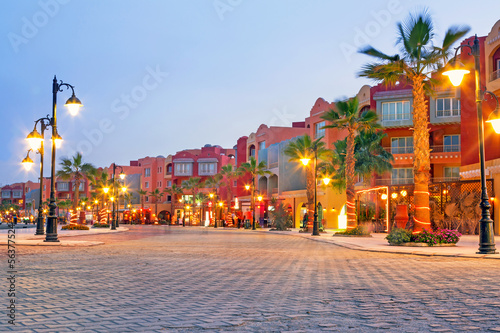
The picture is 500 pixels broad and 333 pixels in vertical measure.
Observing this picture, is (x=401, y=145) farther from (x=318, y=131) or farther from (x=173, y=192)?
(x=173, y=192)

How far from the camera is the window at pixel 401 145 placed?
53.0 metres

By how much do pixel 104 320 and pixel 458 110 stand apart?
48365 mm

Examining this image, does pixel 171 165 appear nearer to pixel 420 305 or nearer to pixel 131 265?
pixel 131 265

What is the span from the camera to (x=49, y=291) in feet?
29.1

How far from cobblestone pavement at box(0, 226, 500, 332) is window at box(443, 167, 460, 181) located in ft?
132

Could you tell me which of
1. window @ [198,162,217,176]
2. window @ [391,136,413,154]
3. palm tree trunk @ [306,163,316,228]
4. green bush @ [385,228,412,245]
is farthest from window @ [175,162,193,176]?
green bush @ [385,228,412,245]

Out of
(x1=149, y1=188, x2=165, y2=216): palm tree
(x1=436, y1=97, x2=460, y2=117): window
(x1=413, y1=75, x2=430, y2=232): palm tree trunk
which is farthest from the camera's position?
(x1=149, y1=188, x2=165, y2=216): palm tree

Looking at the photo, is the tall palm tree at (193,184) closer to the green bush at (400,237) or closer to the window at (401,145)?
the window at (401,145)

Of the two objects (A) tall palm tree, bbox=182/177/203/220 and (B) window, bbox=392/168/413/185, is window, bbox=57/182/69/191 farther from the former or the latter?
(B) window, bbox=392/168/413/185

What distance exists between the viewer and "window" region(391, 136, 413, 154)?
53.0m

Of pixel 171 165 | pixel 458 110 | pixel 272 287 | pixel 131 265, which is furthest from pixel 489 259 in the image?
pixel 171 165

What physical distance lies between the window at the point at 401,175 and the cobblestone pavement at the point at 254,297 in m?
39.0

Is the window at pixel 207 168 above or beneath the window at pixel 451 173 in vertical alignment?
above

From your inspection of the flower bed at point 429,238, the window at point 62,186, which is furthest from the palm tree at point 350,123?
the window at point 62,186
